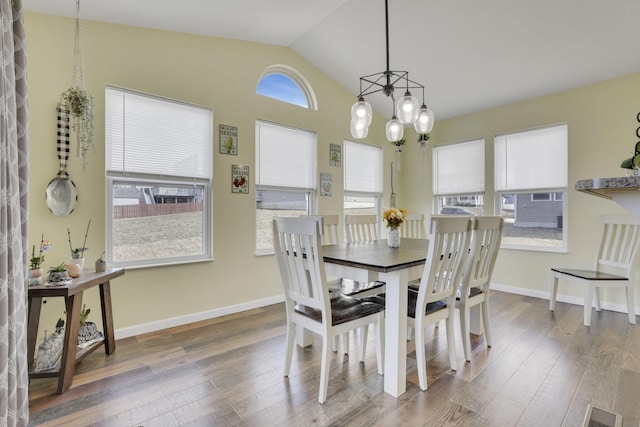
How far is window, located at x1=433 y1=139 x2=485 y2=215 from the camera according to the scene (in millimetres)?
4410

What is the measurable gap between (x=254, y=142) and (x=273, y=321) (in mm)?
1946

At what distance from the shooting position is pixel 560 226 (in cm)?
380

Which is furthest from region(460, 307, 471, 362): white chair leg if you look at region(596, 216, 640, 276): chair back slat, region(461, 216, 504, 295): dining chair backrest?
region(596, 216, 640, 276): chair back slat

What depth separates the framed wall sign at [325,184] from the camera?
13.5 ft

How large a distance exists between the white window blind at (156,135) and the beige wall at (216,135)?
3.2 inches

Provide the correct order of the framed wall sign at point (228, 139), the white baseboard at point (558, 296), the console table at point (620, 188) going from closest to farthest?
the console table at point (620, 188) < the framed wall sign at point (228, 139) < the white baseboard at point (558, 296)

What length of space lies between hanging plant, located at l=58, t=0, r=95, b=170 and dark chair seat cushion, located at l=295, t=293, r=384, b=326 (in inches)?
83.6

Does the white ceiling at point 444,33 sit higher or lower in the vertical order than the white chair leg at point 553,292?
higher

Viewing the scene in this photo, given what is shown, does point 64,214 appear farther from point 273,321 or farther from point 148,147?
point 273,321

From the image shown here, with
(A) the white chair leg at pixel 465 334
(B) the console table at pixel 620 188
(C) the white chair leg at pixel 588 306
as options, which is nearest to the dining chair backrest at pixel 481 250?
(A) the white chair leg at pixel 465 334

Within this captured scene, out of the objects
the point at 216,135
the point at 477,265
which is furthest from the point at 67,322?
the point at 477,265

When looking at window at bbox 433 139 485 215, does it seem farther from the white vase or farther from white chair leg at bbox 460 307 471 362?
white chair leg at bbox 460 307 471 362

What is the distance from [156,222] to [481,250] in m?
2.85

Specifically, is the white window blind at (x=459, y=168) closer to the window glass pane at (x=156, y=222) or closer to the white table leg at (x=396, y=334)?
the white table leg at (x=396, y=334)
